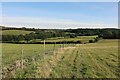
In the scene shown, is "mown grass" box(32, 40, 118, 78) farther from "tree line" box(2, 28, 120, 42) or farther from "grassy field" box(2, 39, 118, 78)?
"tree line" box(2, 28, 120, 42)

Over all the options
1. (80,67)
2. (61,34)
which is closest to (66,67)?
(80,67)

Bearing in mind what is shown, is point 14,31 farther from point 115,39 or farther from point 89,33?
point 115,39

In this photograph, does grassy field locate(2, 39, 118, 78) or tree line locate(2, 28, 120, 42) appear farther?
tree line locate(2, 28, 120, 42)

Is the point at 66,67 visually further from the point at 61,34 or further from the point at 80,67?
the point at 61,34

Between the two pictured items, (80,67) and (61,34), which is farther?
(61,34)

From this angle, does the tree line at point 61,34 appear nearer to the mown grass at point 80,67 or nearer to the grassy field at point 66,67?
the grassy field at point 66,67

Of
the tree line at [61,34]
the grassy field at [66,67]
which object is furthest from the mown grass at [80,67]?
the tree line at [61,34]

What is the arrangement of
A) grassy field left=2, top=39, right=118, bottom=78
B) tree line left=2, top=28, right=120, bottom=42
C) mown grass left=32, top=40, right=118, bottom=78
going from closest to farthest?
grassy field left=2, top=39, right=118, bottom=78 → mown grass left=32, top=40, right=118, bottom=78 → tree line left=2, top=28, right=120, bottom=42

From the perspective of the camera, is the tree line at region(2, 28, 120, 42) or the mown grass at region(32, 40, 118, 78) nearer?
the mown grass at region(32, 40, 118, 78)

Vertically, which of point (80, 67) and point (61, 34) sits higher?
point (61, 34)

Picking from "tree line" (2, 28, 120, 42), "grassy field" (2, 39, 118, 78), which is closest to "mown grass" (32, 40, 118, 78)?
"grassy field" (2, 39, 118, 78)

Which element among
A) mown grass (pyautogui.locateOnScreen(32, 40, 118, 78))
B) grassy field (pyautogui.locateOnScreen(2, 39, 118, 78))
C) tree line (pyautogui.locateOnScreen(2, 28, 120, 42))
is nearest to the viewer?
grassy field (pyautogui.locateOnScreen(2, 39, 118, 78))

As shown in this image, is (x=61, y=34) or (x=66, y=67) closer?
(x=66, y=67)

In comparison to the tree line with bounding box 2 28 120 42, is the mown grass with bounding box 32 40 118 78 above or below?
below
